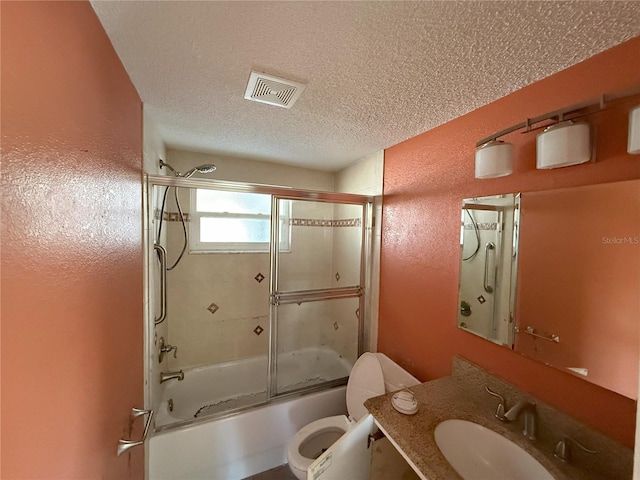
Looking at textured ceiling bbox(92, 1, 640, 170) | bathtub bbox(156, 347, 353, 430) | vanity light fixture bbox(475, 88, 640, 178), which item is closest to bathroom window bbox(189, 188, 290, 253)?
textured ceiling bbox(92, 1, 640, 170)

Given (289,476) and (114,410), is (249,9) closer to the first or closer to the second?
(114,410)

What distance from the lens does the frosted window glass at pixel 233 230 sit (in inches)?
89.2

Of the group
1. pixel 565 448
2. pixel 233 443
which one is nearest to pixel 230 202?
pixel 233 443

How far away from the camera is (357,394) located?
5.45ft

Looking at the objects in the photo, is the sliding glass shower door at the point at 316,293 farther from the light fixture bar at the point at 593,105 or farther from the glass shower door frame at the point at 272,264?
the light fixture bar at the point at 593,105

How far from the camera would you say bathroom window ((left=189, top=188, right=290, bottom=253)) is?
2.22 m

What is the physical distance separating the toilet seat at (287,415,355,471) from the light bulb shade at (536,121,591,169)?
1.76m

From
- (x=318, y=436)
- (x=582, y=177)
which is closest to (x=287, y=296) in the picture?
(x=318, y=436)

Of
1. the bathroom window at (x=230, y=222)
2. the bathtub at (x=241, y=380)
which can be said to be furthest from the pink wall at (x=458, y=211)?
the bathroom window at (x=230, y=222)

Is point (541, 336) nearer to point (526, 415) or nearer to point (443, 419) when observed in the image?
point (526, 415)

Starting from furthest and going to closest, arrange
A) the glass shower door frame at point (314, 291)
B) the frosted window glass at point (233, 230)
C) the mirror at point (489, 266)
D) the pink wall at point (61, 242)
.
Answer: the frosted window glass at point (233, 230), the glass shower door frame at point (314, 291), the mirror at point (489, 266), the pink wall at point (61, 242)

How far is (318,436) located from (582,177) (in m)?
2.02

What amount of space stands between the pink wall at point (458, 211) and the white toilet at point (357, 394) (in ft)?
0.45

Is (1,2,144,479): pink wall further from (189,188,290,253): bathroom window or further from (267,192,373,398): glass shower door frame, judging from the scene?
(189,188,290,253): bathroom window
